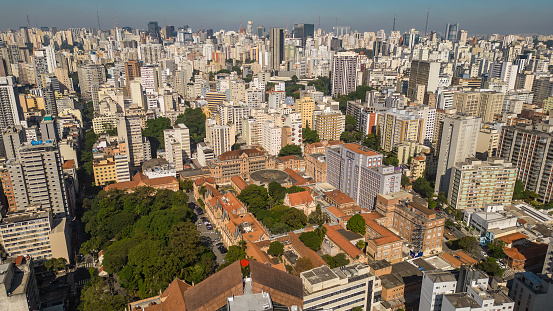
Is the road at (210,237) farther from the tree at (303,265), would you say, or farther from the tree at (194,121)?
the tree at (194,121)

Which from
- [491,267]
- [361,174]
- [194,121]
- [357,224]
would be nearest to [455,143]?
[361,174]

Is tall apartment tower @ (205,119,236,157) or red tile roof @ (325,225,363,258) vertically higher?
tall apartment tower @ (205,119,236,157)

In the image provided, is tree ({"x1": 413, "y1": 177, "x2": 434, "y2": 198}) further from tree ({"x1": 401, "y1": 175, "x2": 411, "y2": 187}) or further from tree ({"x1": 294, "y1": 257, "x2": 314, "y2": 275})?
tree ({"x1": 294, "y1": 257, "x2": 314, "y2": 275})

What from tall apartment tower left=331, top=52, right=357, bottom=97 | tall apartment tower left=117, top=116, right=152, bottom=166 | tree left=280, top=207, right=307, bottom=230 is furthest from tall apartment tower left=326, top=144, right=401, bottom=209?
tall apartment tower left=331, top=52, right=357, bottom=97

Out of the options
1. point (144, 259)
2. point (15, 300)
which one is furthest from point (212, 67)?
point (15, 300)

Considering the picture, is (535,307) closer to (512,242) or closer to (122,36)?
(512,242)

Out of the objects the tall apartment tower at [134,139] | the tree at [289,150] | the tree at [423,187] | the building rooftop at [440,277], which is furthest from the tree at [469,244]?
the tall apartment tower at [134,139]
